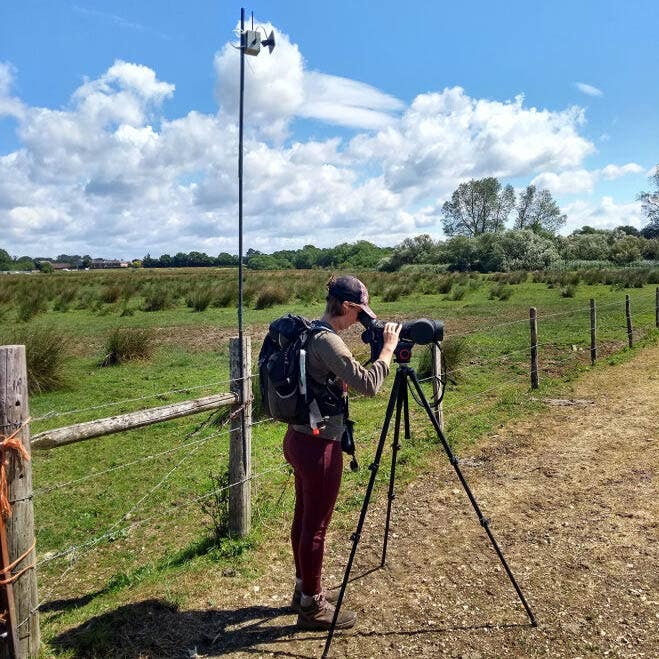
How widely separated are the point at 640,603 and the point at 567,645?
0.70 meters

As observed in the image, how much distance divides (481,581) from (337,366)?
209cm

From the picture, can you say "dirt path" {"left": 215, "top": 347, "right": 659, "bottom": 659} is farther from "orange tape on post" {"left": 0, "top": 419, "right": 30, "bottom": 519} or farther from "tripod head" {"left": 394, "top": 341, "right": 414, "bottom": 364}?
"tripod head" {"left": 394, "top": 341, "right": 414, "bottom": 364}

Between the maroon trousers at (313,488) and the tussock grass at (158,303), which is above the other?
the tussock grass at (158,303)

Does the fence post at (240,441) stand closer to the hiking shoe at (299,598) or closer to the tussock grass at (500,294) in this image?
the hiking shoe at (299,598)

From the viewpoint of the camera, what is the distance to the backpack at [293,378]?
295cm

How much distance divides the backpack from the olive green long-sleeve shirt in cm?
5

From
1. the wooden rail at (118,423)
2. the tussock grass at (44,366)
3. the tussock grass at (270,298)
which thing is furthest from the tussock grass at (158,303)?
the wooden rail at (118,423)

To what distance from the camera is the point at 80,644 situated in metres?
3.31

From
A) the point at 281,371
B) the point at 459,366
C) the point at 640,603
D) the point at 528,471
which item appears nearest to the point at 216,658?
the point at 281,371

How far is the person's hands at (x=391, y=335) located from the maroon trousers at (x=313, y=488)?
→ 62 cm

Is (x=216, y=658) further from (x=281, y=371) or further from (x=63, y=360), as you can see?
(x=63, y=360)

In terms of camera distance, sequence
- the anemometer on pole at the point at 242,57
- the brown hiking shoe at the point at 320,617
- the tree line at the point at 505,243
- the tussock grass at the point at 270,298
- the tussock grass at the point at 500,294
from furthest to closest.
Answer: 1. the tree line at the point at 505,243
2. the tussock grass at the point at 500,294
3. the tussock grass at the point at 270,298
4. the anemometer on pole at the point at 242,57
5. the brown hiking shoe at the point at 320,617

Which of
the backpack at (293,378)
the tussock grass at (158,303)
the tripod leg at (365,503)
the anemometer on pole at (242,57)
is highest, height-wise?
the anemometer on pole at (242,57)

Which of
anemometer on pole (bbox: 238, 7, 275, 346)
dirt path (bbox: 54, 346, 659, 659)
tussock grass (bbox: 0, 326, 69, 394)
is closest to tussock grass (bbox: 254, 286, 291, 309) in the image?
tussock grass (bbox: 0, 326, 69, 394)
